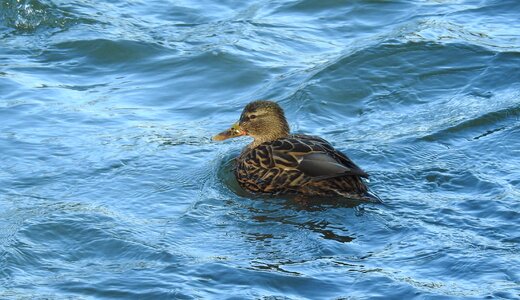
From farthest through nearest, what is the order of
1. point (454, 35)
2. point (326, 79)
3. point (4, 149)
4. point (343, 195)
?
point (454, 35)
point (326, 79)
point (4, 149)
point (343, 195)

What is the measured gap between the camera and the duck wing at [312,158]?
34.1 ft

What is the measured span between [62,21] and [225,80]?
2.97m

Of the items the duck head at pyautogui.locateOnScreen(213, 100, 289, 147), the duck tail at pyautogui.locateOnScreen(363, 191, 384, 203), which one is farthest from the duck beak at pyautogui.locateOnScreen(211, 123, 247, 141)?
the duck tail at pyautogui.locateOnScreen(363, 191, 384, 203)

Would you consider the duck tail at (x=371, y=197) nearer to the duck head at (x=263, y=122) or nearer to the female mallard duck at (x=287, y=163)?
the female mallard duck at (x=287, y=163)

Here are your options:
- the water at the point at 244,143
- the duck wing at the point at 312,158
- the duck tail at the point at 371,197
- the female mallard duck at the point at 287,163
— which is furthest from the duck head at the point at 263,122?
the duck tail at the point at 371,197

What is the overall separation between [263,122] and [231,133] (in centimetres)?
42

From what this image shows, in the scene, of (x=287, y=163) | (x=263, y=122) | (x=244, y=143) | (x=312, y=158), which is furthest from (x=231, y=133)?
(x=312, y=158)

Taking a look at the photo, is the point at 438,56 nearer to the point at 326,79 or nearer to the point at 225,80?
the point at 326,79

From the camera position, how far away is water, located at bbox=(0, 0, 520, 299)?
8.75m

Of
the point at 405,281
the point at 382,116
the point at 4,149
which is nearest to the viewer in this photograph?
the point at 405,281

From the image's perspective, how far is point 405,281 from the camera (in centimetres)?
844

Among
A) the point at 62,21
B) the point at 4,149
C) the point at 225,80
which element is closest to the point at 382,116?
the point at 225,80

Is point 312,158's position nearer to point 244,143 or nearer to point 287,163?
point 287,163

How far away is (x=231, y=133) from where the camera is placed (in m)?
11.9
